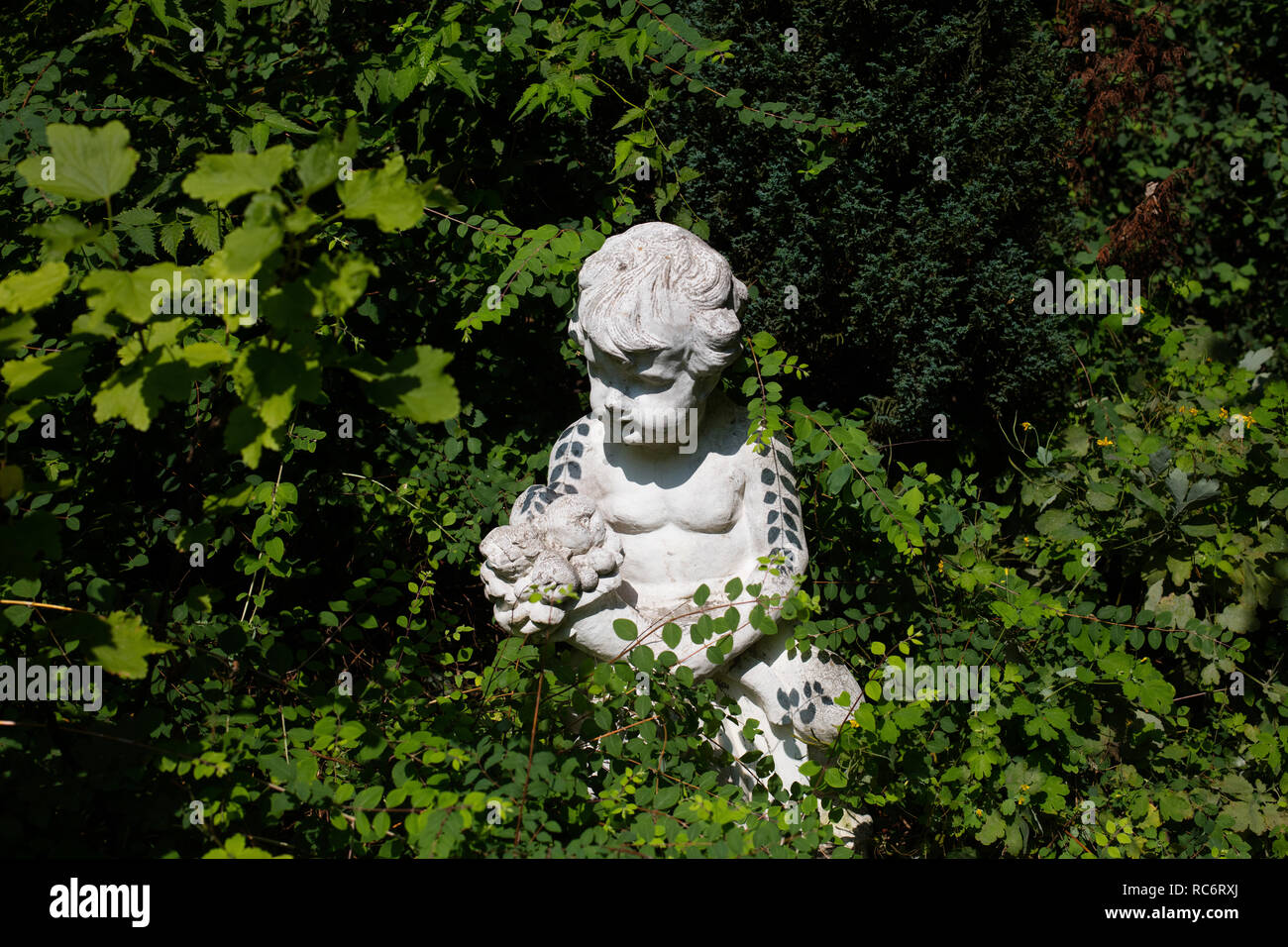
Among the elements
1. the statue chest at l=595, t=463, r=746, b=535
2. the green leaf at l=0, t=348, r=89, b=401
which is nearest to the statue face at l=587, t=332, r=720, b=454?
the statue chest at l=595, t=463, r=746, b=535

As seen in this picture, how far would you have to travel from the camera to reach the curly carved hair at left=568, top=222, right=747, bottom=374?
2355 mm

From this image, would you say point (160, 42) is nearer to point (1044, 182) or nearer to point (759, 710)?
point (759, 710)

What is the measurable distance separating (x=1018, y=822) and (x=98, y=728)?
2.39 metres

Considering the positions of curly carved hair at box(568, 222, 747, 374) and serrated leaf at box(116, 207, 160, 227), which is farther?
serrated leaf at box(116, 207, 160, 227)

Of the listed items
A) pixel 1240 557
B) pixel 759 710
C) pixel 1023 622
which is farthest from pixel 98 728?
pixel 1240 557

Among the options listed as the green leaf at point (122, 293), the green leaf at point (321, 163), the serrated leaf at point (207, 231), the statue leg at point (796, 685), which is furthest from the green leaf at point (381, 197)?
the statue leg at point (796, 685)

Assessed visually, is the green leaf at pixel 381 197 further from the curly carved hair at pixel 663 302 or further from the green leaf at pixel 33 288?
the curly carved hair at pixel 663 302

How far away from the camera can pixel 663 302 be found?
2363 mm

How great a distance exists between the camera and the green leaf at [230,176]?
1.50 m

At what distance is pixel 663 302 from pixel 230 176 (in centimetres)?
108

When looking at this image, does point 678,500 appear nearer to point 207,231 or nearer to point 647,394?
point 647,394

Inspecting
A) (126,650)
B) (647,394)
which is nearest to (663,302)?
(647,394)

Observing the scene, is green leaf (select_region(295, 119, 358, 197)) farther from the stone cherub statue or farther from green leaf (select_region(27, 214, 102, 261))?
the stone cherub statue

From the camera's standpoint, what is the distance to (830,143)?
11.8 ft
